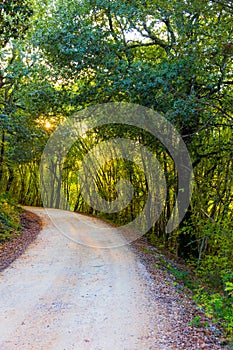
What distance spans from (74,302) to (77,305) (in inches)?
6.1

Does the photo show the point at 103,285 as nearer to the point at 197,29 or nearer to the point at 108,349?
the point at 108,349

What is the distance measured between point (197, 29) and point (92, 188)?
18207mm

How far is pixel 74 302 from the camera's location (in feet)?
18.7

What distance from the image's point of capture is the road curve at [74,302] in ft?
14.1

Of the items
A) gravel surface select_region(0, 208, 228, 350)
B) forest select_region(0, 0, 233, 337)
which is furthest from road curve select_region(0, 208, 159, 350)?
forest select_region(0, 0, 233, 337)

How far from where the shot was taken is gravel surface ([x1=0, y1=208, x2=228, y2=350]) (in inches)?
170

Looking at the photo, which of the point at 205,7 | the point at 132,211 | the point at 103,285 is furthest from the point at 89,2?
the point at 132,211

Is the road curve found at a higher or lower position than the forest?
lower

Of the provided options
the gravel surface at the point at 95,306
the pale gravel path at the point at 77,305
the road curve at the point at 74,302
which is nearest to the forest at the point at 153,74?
the gravel surface at the point at 95,306

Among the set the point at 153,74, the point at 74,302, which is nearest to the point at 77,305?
the point at 74,302

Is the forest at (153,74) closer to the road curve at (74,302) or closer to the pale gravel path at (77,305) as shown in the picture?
the pale gravel path at (77,305)

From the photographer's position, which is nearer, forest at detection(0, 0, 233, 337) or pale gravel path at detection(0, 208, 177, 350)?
pale gravel path at detection(0, 208, 177, 350)

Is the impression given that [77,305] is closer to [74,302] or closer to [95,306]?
[74,302]

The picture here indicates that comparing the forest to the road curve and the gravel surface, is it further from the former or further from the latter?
the road curve
